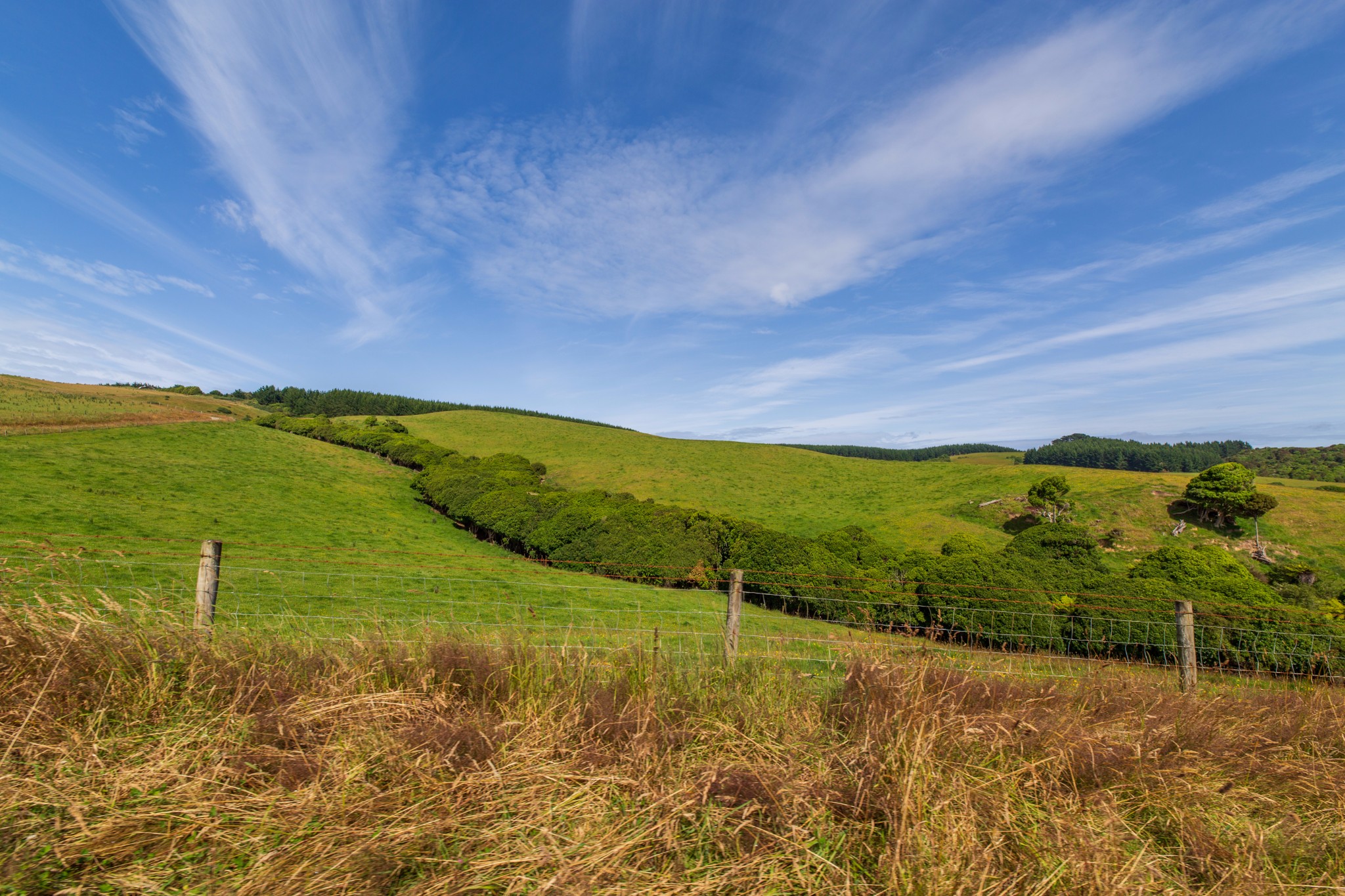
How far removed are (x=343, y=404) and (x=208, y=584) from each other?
96001 mm

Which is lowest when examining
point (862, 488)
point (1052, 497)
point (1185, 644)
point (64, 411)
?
point (862, 488)

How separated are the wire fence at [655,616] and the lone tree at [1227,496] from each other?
22545 millimetres

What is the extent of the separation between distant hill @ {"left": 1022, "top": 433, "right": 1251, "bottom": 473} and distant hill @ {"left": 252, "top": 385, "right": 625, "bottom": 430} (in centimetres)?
6207

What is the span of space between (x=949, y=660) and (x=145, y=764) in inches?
200

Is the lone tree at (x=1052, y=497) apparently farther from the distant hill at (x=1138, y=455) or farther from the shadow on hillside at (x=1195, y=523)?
the distant hill at (x=1138, y=455)

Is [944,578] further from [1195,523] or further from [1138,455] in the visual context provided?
[1138,455]

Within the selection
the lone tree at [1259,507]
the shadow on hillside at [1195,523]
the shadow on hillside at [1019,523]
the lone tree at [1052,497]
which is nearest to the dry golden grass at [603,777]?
the lone tree at [1259,507]

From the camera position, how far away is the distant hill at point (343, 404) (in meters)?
82.3

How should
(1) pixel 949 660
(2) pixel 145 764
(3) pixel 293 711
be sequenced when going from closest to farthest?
(2) pixel 145 764 < (3) pixel 293 711 < (1) pixel 949 660

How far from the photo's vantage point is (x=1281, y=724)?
4004mm

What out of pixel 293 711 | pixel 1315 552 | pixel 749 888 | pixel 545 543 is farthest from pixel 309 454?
pixel 1315 552

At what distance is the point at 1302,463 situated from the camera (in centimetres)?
4900

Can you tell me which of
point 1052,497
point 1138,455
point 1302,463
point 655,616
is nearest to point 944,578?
point 655,616

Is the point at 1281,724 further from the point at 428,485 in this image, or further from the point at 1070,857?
the point at 428,485
